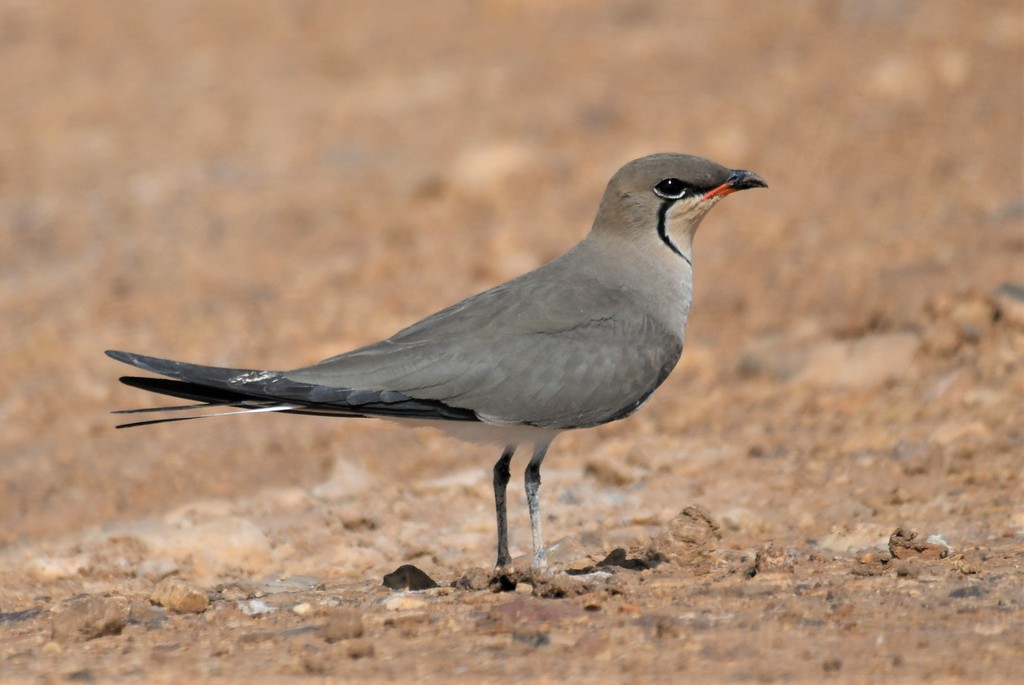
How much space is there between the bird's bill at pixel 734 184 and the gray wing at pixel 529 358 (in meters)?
0.71

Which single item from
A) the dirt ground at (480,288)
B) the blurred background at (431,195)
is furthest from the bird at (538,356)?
the blurred background at (431,195)

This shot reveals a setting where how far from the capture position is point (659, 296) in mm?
7176

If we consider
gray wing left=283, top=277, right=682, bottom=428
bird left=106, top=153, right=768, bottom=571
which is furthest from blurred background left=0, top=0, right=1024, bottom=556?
gray wing left=283, top=277, right=682, bottom=428

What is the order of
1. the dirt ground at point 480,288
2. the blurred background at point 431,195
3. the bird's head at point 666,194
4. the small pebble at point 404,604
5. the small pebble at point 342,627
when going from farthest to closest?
the blurred background at point 431,195
the bird's head at point 666,194
the small pebble at point 404,604
the dirt ground at point 480,288
the small pebble at point 342,627

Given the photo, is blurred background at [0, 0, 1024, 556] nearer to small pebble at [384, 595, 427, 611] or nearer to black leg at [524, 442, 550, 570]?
black leg at [524, 442, 550, 570]

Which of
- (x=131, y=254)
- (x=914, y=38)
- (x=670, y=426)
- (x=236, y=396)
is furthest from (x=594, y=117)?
(x=236, y=396)

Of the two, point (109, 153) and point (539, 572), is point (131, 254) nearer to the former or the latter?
point (109, 153)

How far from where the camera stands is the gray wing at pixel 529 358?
6.52 meters

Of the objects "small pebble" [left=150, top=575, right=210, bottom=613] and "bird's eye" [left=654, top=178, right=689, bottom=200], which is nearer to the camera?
"small pebble" [left=150, top=575, right=210, bottom=613]

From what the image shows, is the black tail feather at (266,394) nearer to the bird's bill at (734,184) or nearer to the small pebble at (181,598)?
the small pebble at (181,598)

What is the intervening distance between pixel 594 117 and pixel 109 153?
195 inches

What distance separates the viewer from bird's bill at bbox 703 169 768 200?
7348mm

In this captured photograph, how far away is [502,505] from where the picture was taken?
6926mm

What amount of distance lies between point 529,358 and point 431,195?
6.96 m
